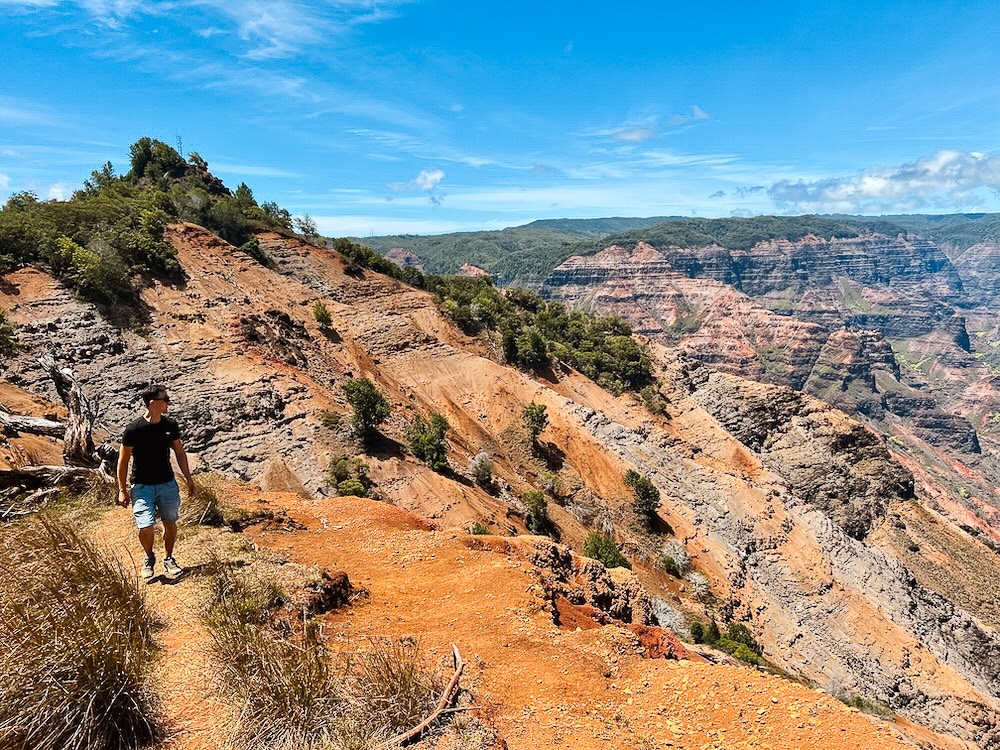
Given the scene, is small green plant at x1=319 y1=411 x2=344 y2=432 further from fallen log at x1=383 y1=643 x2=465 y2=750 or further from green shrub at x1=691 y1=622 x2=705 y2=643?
fallen log at x1=383 y1=643 x2=465 y2=750

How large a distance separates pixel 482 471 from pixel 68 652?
27.1 meters

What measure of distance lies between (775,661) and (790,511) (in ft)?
44.2

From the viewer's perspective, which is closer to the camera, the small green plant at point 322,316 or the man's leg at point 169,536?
the man's leg at point 169,536

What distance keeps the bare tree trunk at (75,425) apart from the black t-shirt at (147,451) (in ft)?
18.7

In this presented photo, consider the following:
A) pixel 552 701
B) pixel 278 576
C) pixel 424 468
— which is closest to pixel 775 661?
pixel 424 468

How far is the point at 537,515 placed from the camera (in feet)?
94.3

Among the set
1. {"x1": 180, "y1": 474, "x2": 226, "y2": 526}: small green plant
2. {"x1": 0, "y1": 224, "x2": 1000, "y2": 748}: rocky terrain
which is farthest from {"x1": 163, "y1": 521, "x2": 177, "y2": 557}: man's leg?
{"x1": 0, "y1": 224, "x2": 1000, "y2": 748}: rocky terrain

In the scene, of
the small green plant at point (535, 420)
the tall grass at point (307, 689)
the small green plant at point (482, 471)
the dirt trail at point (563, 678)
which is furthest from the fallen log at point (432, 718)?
the small green plant at point (535, 420)

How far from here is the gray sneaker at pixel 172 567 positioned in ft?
24.5

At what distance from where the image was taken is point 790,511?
125 ft

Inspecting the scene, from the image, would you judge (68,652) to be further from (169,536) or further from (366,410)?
(366,410)

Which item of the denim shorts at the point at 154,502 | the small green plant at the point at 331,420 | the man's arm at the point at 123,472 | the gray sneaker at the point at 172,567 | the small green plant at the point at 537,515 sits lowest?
the small green plant at the point at 537,515

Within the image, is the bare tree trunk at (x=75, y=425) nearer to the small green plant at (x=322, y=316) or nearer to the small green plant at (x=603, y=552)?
the small green plant at (x=603, y=552)

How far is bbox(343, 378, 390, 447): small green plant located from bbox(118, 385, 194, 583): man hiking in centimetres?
1969
